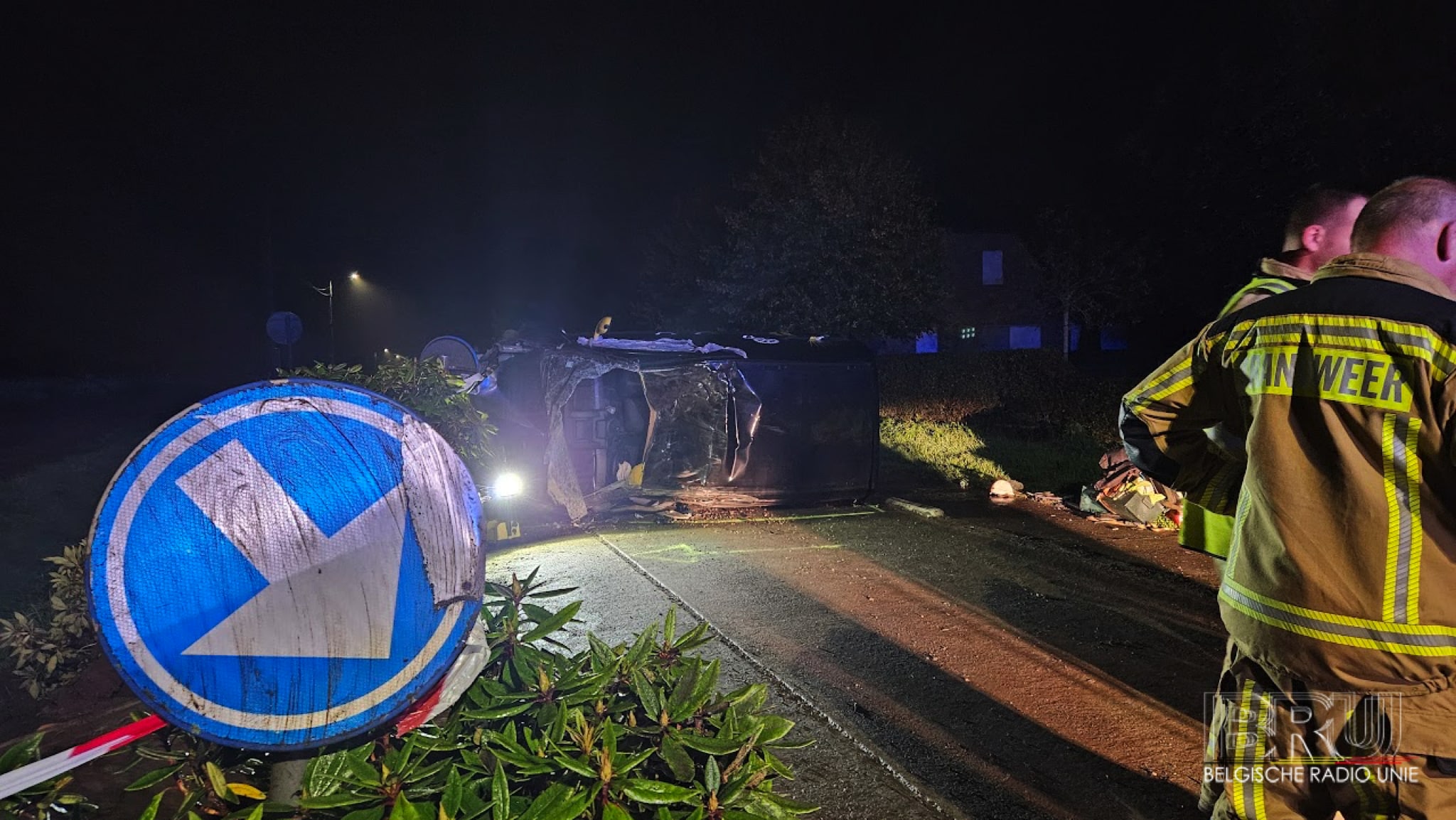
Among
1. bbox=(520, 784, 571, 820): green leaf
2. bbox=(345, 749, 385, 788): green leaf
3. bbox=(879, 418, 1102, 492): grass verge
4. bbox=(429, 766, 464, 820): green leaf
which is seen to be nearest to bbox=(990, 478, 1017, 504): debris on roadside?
bbox=(879, 418, 1102, 492): grass verge

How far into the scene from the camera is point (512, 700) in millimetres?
2492

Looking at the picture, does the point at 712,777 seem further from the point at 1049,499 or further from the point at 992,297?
the point at 992,297

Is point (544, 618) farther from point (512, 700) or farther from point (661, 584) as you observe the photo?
point (661, 584)

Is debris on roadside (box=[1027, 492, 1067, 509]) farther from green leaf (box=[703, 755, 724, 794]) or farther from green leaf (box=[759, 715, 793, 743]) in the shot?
green leaf (box=[703, 755, 724, 794])

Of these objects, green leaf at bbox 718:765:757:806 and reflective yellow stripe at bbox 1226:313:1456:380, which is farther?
green leaf at bbox 718:765:757:806

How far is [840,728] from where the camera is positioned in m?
3.65

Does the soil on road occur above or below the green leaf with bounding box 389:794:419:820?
below

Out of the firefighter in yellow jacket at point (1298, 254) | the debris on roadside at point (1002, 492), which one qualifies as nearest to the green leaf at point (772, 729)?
the firefighter in yellow jacket at point (1298, 254)

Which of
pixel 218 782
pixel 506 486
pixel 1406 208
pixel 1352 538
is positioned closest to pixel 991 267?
pixel 506 486

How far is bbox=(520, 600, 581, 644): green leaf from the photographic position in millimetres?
2699

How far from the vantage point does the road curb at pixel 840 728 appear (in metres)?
3.06

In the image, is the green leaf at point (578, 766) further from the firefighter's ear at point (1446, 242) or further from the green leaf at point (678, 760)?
the firefighter's ear at point (1446, 242)

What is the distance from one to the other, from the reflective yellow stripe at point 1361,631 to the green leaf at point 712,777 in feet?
4.90

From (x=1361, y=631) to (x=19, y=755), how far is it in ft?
10.6
